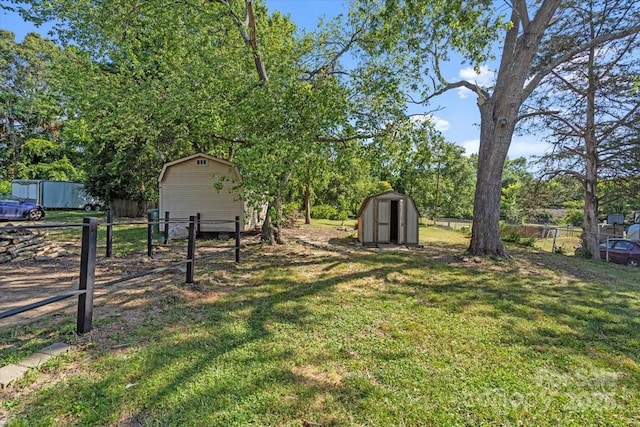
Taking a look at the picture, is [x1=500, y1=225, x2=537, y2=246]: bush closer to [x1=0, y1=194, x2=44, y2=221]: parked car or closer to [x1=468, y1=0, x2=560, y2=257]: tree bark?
[x1=468, y1=0, x2=560, y2=257]: tree bark

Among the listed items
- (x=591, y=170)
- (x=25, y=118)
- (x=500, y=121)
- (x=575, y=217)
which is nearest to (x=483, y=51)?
(x=500, y=121)

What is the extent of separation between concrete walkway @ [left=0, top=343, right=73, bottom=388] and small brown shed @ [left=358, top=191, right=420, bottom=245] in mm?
8976

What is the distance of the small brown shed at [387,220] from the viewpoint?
11.2m

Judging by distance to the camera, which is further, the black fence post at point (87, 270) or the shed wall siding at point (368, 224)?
the shed wall siding at point (368, 224)

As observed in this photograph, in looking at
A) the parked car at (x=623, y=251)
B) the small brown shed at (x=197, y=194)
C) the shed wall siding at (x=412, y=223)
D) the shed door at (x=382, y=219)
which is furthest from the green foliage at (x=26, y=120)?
the parked car at (x=623, y=251)

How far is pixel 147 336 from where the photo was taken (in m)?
3.28

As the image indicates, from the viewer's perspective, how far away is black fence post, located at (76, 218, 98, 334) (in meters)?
3.00

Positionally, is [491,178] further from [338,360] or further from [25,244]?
[25,244]

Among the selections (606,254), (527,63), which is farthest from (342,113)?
(606,254)

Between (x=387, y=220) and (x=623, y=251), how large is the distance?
825 cm

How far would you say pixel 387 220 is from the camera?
11.2m

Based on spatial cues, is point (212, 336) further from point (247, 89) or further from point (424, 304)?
point (247, 89)

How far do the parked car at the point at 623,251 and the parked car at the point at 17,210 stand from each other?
2216 centimetres

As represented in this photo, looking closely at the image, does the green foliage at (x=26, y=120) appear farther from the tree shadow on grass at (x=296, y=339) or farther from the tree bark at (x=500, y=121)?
the tree bark at (x=500, y=121)
